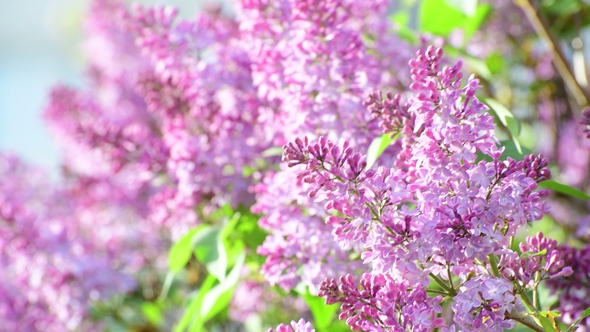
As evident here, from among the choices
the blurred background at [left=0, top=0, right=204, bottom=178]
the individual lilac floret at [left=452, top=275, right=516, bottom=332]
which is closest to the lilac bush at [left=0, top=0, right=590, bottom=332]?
the individual lilac floret at [left=452, top=275, right=516, bottom=332]

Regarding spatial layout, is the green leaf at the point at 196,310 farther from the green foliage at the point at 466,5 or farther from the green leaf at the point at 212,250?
the green foliage at the point at 466,5

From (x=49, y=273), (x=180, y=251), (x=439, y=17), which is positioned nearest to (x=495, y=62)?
(x=439, y=17)

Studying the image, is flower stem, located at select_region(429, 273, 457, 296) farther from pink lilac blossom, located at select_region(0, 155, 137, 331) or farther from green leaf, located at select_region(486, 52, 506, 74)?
green leaf, located at select_region(486, 52, 506, 74)

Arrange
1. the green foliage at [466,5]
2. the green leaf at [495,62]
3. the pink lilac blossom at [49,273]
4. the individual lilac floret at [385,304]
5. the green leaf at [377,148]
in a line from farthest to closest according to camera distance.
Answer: the green leaf at [495,62] < the pink lilac blossom at [49,273] < the green foliage at [466,5] < the green leaf at [377,148] < the individual lilac floret at [385,304]

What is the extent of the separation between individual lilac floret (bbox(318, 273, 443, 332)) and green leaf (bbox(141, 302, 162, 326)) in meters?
0.83

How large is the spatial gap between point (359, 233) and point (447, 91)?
4.5 inches

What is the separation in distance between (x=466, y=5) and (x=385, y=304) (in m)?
0.43

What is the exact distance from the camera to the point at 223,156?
85 centimetres

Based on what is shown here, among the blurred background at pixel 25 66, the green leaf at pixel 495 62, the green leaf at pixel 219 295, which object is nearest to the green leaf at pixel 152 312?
the green leaf at pixel 219 295

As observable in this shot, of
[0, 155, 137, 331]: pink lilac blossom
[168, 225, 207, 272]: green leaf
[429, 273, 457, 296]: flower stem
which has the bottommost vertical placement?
[0, 155, 137, 331]: pink lilac blossom

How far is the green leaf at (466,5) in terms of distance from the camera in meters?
0.76

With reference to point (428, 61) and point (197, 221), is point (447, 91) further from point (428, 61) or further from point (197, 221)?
point (197, 221)

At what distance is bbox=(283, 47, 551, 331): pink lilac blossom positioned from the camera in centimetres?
47

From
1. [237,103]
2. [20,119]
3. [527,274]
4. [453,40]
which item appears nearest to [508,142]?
[527,274]
